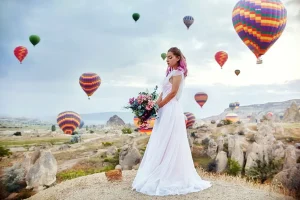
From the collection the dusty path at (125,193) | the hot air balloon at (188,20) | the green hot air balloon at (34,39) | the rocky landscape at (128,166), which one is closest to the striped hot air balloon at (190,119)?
the rocky landscape at (128,166)

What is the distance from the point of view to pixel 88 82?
34.7 m

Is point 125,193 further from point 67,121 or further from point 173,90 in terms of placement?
point 67,121

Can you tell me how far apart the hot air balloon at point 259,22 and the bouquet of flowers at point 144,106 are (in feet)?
60.1

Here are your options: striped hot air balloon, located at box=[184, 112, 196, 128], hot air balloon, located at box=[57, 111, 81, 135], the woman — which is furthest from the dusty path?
striped hot air balloon, located at box=[184, 112, 196, 128]

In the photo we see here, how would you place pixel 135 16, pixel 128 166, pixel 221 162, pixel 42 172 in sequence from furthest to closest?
pixel 135 16
pixel 221 162
pixel 128 166
pixel 42 172

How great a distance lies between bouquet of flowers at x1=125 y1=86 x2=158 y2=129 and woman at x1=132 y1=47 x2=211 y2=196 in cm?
19

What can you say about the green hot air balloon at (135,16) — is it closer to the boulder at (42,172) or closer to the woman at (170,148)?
the boulder at (42,172)

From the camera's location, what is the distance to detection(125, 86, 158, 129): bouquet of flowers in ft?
22.8

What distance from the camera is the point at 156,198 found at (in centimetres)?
647

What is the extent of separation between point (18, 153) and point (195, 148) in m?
16.2

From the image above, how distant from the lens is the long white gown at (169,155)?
697cm

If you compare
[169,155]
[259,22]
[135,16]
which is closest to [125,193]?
[169,155]

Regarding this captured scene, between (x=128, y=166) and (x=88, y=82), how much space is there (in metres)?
17.9

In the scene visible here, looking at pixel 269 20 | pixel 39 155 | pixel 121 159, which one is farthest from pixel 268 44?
pixel 39 155
